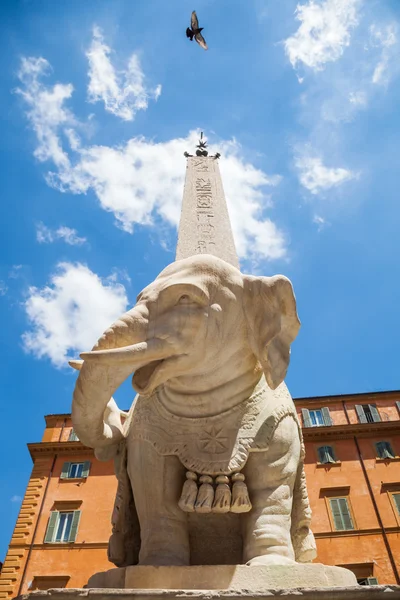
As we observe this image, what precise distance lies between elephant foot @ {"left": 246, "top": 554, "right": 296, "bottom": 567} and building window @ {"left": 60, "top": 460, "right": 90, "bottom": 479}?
17.9m

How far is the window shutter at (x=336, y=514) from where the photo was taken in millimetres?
17406

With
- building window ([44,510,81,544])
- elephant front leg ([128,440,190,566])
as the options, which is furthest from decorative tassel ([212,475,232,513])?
building window ([44,510,81,544])

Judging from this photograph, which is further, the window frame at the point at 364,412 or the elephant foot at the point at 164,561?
the window frame at the point at 364,412

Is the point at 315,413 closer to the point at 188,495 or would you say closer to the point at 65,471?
the point at 65,471

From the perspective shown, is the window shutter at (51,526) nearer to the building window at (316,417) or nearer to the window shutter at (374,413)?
the building window at (316,417)

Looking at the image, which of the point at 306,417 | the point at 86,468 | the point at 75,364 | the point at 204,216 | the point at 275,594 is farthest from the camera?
the point at 306,417

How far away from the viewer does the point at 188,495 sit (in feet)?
8.71

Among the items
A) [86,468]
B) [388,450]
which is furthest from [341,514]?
[86,468]

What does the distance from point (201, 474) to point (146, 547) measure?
0.45 metres

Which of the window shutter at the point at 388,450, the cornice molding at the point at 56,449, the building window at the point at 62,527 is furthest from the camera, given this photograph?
the cornice molding at the point at 56,449

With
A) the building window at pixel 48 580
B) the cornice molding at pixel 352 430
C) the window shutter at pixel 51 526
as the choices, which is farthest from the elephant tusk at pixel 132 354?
the cornice molding at pixel 352 430

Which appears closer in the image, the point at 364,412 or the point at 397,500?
the point at 397,500

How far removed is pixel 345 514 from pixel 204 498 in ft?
56.4

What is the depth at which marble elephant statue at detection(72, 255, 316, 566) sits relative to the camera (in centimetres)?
263
